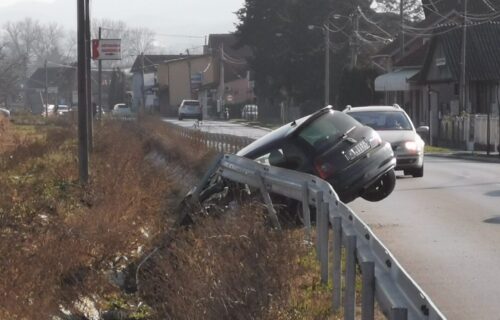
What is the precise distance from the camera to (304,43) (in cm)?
6956

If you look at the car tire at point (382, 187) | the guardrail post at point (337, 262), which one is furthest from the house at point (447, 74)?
the guardrail post at point (337, 262)

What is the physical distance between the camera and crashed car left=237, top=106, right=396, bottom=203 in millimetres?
13172

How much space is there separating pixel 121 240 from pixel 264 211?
3.89 meters

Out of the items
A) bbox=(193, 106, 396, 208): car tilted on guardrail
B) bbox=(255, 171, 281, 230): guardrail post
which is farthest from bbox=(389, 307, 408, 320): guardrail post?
bbox=(193, 106, 396, 208): car tilted on guardrail

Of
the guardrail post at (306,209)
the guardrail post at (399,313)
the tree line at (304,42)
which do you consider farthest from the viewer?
the tree line at (304,42)

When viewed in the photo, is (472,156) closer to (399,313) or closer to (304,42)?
(399,313)

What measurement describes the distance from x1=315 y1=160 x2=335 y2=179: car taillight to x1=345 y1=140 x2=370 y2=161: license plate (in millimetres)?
273

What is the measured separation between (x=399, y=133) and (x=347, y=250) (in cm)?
1455

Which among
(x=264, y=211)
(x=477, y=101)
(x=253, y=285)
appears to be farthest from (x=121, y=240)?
(x=477, y=101)

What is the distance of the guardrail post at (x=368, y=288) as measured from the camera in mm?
6578

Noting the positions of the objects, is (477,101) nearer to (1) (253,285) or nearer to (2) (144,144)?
(2) (144,144)

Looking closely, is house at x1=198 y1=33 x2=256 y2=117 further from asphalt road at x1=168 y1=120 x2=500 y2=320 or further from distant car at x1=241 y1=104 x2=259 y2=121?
asphalt road at x1=168 y1=120 x2=500 y2=320

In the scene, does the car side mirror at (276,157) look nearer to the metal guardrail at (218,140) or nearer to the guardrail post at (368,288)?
the guardrail post at (368,288)

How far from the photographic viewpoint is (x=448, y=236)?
13531 millimetres
